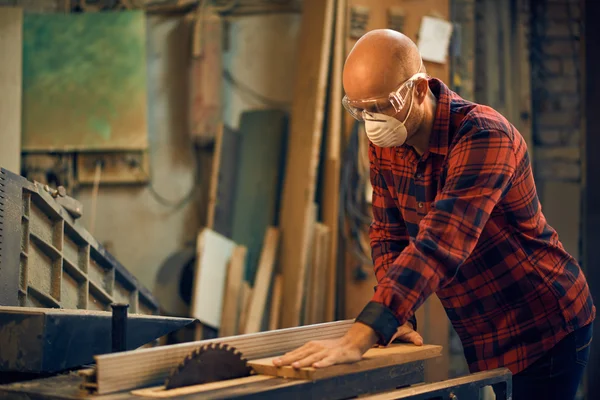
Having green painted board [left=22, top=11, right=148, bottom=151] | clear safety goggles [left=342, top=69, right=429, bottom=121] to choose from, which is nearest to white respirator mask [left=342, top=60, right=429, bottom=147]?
clear safety goggles [left=342, top=69, right=429, bottom=121]

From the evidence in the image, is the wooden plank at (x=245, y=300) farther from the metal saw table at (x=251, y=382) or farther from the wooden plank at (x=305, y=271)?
the metal saw table at (x=251, y=382)

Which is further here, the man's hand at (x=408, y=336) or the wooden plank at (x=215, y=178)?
the wooden plank at (x=215, y=178)

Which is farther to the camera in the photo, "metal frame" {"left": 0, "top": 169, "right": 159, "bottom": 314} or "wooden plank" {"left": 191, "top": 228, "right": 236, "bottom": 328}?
"wooden plank" {"left": 191, "top": 228, "right": 236, "bottom": 328}

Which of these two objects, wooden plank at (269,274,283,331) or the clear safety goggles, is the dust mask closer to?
the clear safety goggles

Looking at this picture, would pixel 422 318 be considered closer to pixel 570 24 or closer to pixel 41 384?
pixel 570 24

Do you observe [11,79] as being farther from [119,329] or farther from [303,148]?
[119,329]

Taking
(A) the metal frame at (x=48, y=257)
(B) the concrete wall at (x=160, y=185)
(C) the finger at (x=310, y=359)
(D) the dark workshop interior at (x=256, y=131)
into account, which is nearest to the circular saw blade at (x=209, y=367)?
(C) the finger at (x=310, y=359)

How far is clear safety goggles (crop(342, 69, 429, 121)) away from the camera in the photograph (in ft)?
6.52

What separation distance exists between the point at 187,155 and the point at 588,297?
345cm

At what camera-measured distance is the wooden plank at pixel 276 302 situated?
4668mm

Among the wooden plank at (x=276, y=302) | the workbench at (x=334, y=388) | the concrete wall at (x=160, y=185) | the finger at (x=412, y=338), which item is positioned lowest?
the wooden plank at (x=276, y=302)

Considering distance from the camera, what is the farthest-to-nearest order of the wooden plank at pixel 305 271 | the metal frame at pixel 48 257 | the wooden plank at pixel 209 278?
the wooden plank at pixel 209 278 → the wooden plank at pixel 305 271 → the metal frame at pixel 48 257

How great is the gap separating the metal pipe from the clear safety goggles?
2.52ft

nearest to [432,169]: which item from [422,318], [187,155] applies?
[422,318]
